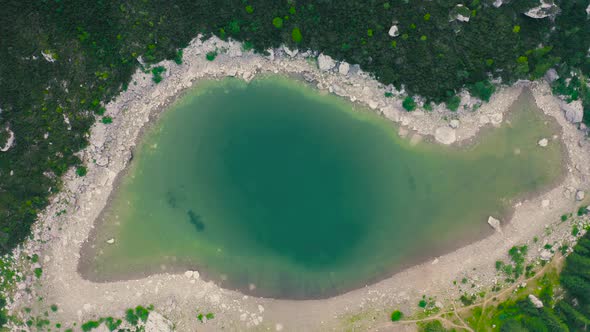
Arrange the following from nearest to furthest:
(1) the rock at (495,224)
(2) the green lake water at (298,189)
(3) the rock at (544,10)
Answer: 1. (3) the rock at (544,10)
2. (1) the rock at (495,224)
3. (2) the green lake water at (298,189)

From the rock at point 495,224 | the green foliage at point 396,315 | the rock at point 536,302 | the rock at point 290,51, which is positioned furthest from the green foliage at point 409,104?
the rock at point 536,302

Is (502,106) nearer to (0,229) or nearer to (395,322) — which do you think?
(395,322)

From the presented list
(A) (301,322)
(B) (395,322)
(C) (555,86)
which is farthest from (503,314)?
(C) (555,86)

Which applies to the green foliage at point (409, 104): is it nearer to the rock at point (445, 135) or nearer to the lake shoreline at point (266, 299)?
the lake shoreline at point (266, 299)

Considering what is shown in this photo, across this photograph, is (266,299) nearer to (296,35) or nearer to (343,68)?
(343,68)

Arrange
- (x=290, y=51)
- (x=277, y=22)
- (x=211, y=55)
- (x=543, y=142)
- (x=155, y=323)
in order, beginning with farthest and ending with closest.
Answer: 1. (x=543, y=142)
2. (x=211, y=55)
3. (x=155, y=323)
4. (x=290, y=51)
5. (x=277, y=22)

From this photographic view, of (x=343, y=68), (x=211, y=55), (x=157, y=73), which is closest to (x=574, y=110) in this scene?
(x=343, y=68)
